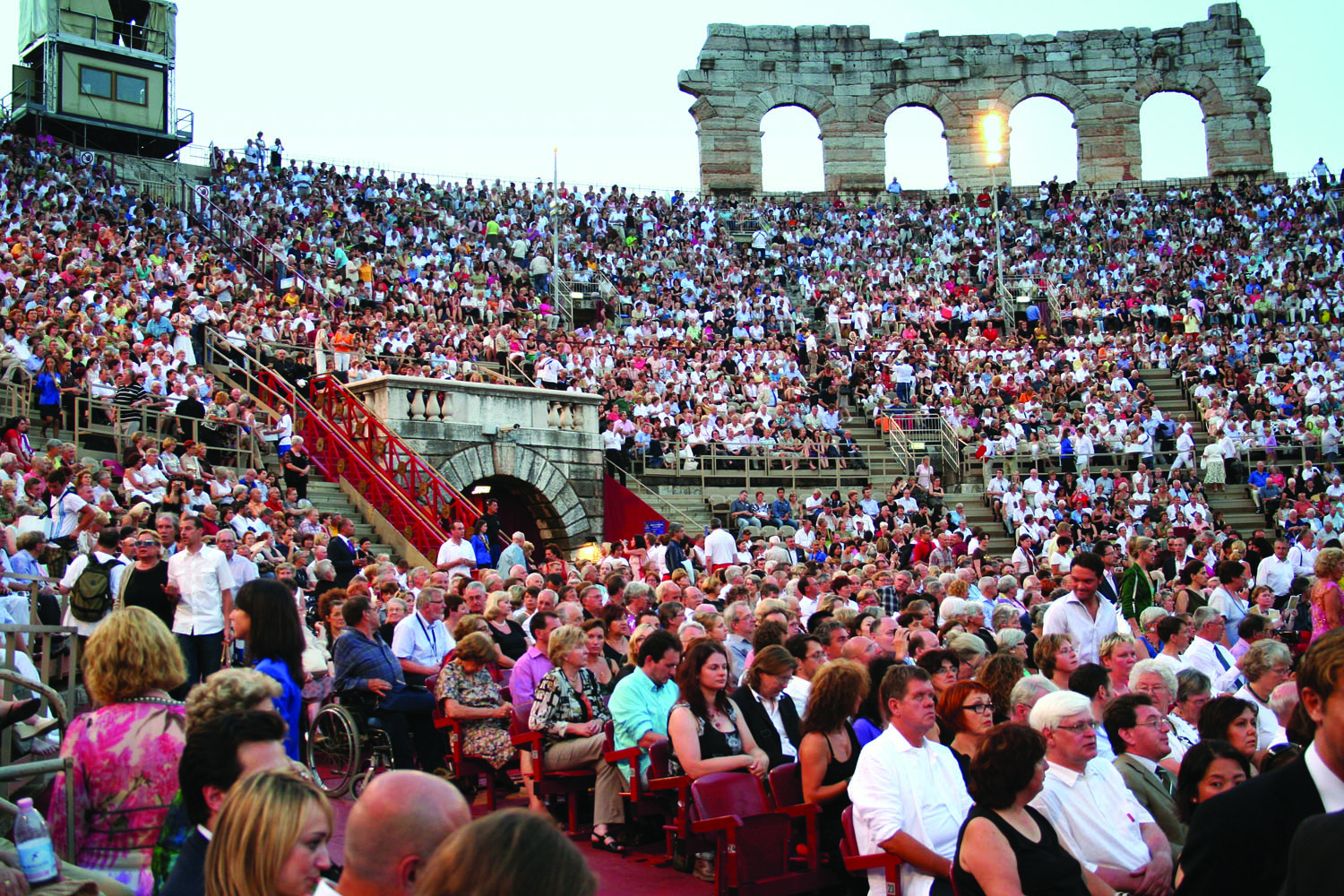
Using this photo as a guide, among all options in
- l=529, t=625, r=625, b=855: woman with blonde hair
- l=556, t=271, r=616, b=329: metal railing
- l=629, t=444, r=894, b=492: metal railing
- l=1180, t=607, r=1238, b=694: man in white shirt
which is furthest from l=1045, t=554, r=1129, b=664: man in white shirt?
l=556, t=271, r=616, b=329: metal railing

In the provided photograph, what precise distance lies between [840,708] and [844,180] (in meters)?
33.2

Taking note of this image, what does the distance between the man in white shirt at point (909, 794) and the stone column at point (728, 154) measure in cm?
→ 3305

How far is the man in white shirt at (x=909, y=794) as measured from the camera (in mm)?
4961

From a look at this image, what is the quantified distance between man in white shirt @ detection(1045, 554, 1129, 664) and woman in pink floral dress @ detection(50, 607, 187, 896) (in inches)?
225

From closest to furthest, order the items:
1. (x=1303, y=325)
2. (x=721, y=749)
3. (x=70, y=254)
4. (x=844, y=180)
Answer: (x=721, y=749) → (x=70, y=254) → (x=1303, y=325) → (x=844, y=180)

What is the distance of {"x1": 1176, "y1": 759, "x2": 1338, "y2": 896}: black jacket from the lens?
133 inches

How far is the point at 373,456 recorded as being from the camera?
1747cm

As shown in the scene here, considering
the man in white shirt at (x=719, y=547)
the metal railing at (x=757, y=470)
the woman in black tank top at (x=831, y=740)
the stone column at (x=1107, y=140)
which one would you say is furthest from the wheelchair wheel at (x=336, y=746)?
the stone column at (x=1107, y=140)

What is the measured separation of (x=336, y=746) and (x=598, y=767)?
194 centimetres

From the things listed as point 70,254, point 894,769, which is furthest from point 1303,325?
point 894,769

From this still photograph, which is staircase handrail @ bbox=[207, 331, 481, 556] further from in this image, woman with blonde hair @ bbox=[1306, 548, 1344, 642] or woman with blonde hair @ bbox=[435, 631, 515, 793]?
woman with blonde hair @ bbox=[1306, 548, 1344, 642]

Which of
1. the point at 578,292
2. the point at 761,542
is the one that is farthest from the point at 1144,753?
the point at 578,292

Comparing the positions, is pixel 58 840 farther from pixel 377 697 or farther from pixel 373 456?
pixel 373 456

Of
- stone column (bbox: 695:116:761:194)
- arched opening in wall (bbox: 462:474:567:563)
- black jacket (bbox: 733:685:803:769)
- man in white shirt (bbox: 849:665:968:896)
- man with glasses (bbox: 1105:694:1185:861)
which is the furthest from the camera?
stone column (bbox: 695:116:761:194)
